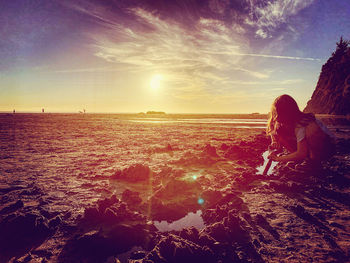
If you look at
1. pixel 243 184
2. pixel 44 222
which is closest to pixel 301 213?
pixel 243 184

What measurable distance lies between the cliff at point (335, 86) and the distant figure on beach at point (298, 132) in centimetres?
4551

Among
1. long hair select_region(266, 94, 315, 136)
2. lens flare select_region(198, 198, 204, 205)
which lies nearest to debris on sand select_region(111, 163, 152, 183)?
lens flare select_region(198, 198, 204, 205)

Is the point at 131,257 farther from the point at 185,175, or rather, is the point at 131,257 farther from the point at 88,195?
the point at 185,175

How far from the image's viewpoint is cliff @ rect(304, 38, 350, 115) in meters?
37.2

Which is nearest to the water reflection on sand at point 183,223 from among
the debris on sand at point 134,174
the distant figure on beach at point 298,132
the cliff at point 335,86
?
the distant figure on beach at point 298,132

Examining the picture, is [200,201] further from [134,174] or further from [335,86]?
[335,86]

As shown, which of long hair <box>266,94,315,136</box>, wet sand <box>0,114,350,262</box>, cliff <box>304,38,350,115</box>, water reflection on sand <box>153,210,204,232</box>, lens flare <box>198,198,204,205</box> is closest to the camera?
wet sand <box>0,114,350,262</box>

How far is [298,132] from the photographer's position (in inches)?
129

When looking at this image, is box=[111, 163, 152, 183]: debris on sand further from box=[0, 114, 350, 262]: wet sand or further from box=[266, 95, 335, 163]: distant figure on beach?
box=[266, 95, 335, 163]: distant figure on beach

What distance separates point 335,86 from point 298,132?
2064 inches

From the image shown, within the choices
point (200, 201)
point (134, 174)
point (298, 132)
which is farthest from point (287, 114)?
point (134, 174)

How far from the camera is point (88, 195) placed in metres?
4.30

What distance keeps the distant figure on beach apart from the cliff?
45.5m

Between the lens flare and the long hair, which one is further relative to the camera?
the lens flare
